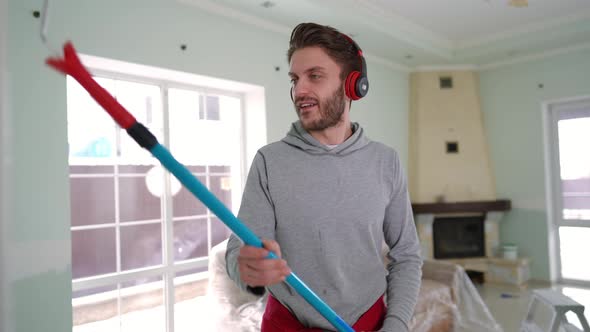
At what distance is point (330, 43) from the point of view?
1041 millimetres

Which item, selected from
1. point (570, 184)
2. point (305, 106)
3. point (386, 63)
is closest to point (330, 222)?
point (305, 106)

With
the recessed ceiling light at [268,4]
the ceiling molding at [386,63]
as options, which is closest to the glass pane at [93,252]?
the recessed ceiling light at [268,4]

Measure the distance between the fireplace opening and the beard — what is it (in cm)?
478

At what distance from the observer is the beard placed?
104 cm

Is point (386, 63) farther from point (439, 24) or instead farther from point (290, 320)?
point (290, 320)

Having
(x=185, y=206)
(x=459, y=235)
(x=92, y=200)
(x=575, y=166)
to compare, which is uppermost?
(x=575, y=166)

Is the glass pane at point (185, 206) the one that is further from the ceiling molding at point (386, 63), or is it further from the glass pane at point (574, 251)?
the glass pane at point (574, 251)

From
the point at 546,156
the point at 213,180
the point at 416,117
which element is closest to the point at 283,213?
the point at 213,180

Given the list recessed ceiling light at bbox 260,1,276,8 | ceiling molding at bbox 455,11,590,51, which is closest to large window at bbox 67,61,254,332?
recessed ceiling light at bbox 260,1,276,8

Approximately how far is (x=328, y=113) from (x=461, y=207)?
4731mm

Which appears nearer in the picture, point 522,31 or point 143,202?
point 143,202

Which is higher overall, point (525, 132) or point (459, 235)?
point (525, 132)

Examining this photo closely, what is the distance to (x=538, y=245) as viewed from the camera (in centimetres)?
518

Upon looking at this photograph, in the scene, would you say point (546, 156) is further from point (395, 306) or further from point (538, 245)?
point (395, 306)
